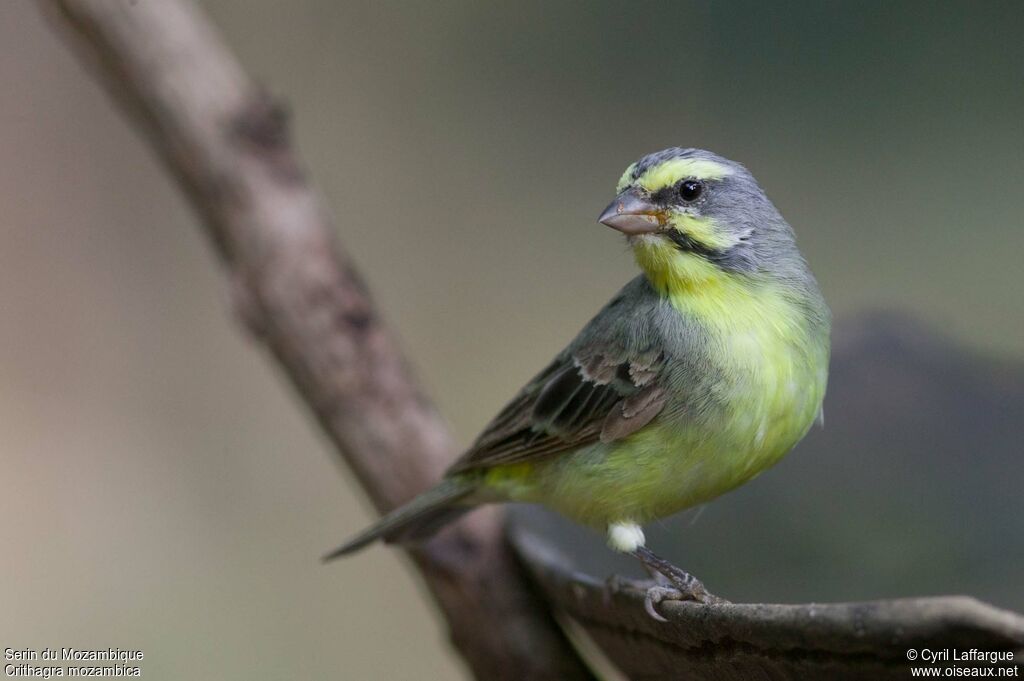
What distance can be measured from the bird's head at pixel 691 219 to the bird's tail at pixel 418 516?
2.54 feet

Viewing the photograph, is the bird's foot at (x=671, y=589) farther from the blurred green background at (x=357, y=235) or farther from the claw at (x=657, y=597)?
the blurred green background at (x=357, y=235)

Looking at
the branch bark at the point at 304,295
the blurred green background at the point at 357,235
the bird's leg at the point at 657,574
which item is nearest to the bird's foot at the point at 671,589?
the bird's leg at the point at 657,574

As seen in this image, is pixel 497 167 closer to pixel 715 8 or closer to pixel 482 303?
pixel 482 303

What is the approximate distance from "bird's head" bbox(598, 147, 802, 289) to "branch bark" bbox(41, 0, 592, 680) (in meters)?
1.05

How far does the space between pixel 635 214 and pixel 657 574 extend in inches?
30.3

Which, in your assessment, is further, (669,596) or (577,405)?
(577,405)

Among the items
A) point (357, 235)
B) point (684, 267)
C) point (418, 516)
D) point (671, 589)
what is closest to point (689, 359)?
point (684, 267)

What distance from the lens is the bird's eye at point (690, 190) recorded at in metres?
2.34

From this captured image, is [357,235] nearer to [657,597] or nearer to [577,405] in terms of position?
[577,405]

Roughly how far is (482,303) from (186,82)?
314 centimetres

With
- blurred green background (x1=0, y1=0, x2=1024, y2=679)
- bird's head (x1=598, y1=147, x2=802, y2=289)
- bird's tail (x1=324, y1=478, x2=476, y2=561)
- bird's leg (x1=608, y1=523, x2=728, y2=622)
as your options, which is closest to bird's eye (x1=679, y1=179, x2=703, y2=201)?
bird's head (x1=598, y1=147, x2=802, y2=289)

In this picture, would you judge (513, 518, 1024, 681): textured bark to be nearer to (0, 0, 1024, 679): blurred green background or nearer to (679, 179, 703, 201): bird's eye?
(679, 179, 703, 201): bird's eye

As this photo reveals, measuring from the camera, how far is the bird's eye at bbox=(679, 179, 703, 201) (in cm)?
234

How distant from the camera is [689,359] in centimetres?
232
